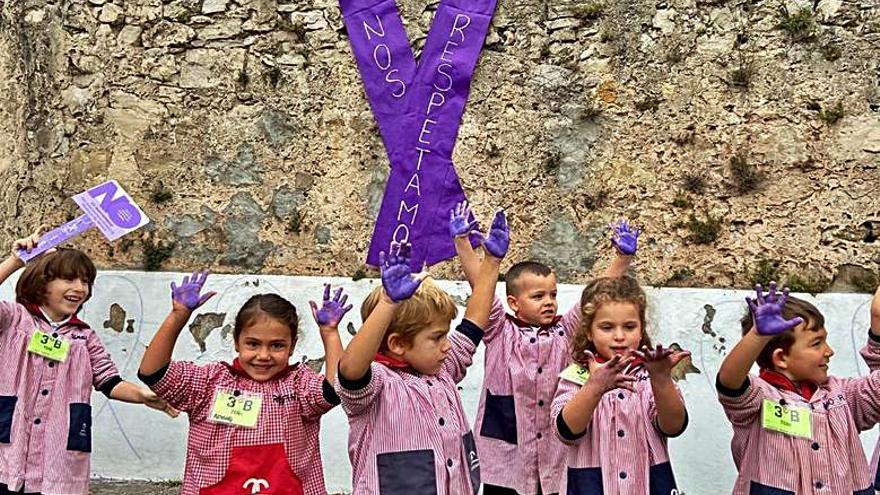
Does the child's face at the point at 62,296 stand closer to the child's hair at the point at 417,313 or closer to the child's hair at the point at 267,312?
the child's hair at the point at 267,312

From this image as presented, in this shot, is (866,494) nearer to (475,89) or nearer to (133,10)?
(475,89)

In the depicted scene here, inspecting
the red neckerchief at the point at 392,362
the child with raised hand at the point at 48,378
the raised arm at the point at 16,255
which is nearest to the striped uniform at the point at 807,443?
the red neckerchief at the point at 392,362

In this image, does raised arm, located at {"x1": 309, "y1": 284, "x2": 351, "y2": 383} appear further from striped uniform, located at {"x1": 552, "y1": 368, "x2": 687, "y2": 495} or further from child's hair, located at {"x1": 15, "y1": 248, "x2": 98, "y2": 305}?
child's hair, located at {"x1": 15, "y1": 248, "x2": 98, "y2": 305}

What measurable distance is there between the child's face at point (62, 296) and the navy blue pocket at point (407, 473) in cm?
173

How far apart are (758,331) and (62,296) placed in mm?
2708

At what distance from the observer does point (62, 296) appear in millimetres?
3932

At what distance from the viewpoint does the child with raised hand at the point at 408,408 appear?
2854 mm

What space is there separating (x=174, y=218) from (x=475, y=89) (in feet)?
6.63

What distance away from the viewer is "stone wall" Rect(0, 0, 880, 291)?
5246 millimetres

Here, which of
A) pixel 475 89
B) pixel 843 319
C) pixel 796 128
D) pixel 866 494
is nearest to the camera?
pixel 866 494

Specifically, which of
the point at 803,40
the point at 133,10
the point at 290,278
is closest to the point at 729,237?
the point at 803,40

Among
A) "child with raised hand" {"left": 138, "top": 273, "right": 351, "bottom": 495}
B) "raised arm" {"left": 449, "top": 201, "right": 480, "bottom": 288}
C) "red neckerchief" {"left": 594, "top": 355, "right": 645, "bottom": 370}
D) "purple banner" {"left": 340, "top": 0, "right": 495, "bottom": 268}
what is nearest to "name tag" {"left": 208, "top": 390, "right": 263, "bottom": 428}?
"child with raised hand" {"left": 138, "top": 273, "right": 351, "bottom": 495}

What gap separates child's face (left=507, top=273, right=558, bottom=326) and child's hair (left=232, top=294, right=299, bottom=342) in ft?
4.03

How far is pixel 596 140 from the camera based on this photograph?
5.55 meters
